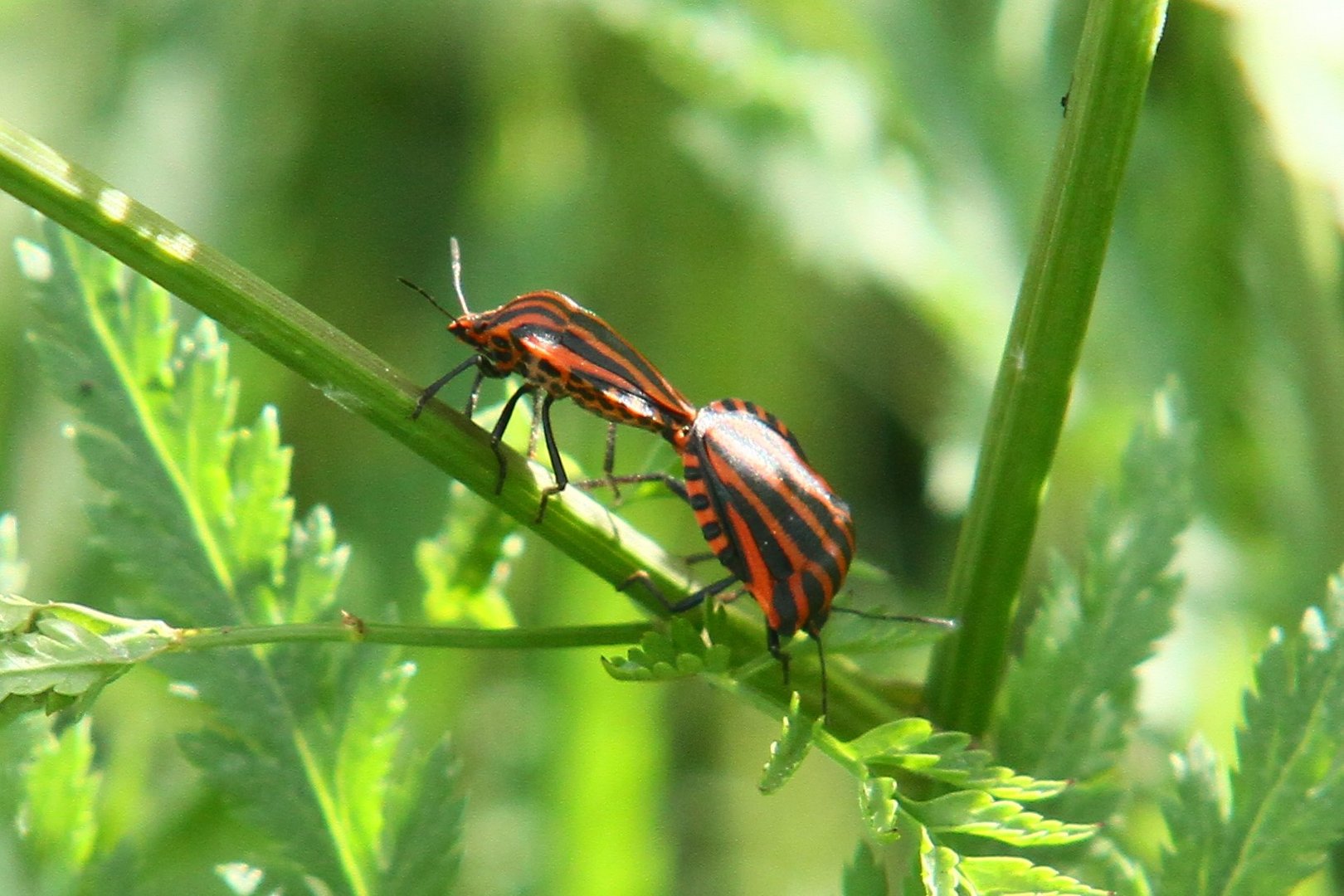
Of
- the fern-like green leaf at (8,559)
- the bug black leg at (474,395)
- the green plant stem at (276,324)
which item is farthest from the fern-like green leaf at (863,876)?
the fern-like green leaf at (8,559)

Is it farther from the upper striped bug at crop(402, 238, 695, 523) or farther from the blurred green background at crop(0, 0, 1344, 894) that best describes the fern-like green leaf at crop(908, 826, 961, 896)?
the blurred green background at crop(0, 0, 1344, 894)

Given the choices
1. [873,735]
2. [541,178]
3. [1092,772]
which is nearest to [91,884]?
[873,735]

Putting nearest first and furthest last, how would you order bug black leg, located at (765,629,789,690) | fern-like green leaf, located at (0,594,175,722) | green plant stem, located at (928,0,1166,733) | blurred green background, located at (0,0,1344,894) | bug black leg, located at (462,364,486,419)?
fern-like green leaf, located at (0,594,175,722)
green plant stem, located at (928,0,1166,733)
bug black leg, located at (765,629,789,690)
bug black leg, located at (462,364,486,419)
blurred green background, located at (0,0,1344,894)

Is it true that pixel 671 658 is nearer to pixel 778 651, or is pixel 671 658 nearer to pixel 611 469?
pixel 778 651

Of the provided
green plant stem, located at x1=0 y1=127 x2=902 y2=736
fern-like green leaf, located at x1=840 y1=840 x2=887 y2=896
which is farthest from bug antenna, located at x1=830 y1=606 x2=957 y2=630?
fern-like green leaf, located at x1=840 y1=840 x2=887 y2=896

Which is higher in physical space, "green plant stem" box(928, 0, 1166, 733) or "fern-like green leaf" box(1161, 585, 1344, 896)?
"green plant stem" box(928, 0, 1166, 733)

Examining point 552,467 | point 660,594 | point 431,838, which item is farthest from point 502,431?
point 431,838
